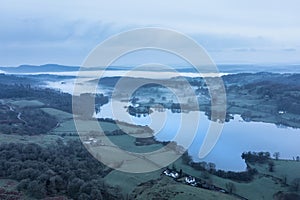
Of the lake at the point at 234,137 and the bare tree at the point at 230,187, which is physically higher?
the lake at the point at 234,137

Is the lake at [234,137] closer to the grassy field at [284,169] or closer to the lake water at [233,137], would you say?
the lake water at [233,137]

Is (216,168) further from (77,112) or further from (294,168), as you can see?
(77,112)

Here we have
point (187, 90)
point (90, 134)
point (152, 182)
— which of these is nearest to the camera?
point (152, 182)

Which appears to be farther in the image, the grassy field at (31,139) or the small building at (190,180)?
the grassy field at (31,139)

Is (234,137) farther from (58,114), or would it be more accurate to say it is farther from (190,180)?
(58,114)

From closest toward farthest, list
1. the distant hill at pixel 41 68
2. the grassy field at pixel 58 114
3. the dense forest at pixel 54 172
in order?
the dense forest at pixel 54 172
the grassy field at pixel 58 114
the distant hill at pixel 41 68

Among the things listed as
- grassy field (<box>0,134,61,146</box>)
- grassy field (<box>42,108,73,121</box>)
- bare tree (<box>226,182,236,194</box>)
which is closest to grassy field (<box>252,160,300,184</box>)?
bare tree (<box>226,182,236,194</box>)

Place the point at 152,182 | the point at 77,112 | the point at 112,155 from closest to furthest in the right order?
the point at 152,182
the point at 112,155
the point at 77,112

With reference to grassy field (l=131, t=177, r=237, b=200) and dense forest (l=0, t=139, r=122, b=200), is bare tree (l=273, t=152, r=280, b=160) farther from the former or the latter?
dense forest (l=0, t=139, r=122, b=200)

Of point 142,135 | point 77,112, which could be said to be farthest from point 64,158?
point 77,112

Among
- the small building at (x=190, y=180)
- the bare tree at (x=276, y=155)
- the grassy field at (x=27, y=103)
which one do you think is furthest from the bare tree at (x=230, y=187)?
the grassy field at (x=27, y=103)
